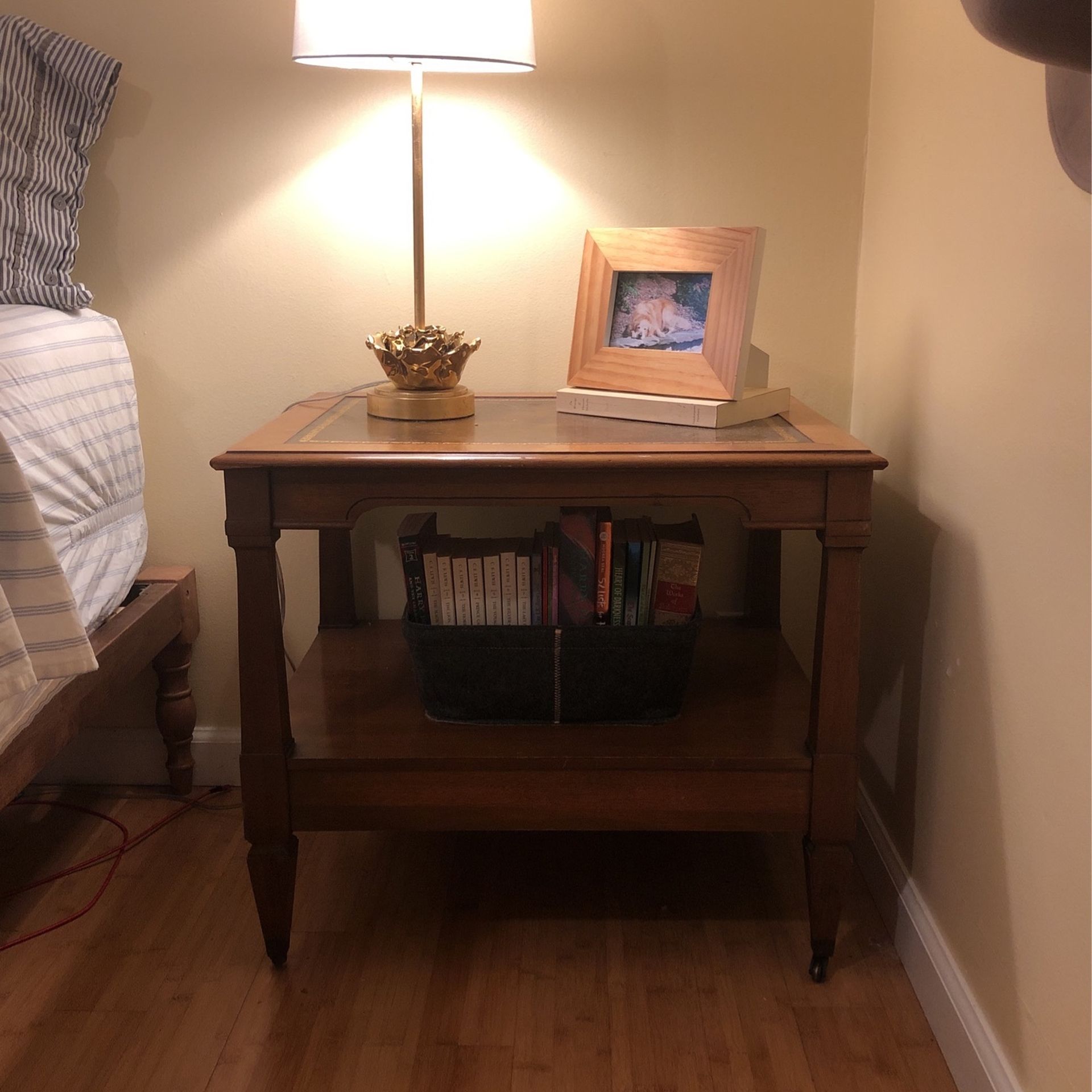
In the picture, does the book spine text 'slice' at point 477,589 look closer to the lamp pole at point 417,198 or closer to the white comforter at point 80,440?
the lamp pole at point 417,198

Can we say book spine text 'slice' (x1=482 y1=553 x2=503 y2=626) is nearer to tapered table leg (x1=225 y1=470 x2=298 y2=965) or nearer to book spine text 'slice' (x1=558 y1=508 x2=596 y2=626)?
book spine text 'slice' (x1=558 y1=508 x2=596 y2=626)

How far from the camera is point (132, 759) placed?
1.77 meters

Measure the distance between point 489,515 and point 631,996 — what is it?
743 mm

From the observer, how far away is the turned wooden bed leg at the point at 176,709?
5.48ft

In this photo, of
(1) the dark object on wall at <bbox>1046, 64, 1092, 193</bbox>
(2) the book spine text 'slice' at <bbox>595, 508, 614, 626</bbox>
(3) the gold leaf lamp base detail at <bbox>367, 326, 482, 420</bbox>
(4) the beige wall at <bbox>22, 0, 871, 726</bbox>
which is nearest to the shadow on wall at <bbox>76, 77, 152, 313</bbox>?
(4) the beige wall at <bbox>22, 0, 871, 726</bbox>

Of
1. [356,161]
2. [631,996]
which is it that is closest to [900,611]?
[631,996]

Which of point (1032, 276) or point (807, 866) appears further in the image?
point (807, 866)

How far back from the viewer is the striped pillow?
1350 mm

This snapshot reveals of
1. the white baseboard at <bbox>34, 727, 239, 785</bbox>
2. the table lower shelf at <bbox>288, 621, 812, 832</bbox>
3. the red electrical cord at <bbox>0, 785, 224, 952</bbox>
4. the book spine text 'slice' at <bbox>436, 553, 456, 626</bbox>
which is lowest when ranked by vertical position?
the red electrical cord at <bbox>0, 785, 224, 952</bbox>

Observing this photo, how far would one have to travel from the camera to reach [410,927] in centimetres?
139

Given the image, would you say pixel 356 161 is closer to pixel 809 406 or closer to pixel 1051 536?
pixel 809 406

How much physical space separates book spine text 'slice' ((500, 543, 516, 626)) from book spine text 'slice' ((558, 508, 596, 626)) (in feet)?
0.19

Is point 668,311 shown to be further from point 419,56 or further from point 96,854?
point 96,854

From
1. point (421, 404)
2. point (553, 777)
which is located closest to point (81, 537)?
point (421, 404)
